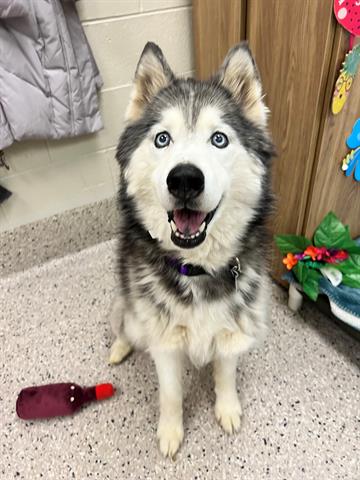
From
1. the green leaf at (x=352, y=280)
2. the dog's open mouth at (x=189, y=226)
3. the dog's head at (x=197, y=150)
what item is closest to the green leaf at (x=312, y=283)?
the green leaf at (x=352, y=280)

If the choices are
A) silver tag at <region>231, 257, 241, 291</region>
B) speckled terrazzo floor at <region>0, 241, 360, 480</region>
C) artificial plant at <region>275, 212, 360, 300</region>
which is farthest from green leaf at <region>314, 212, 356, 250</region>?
silver tag at <region>231, 257, 241, 291</region>

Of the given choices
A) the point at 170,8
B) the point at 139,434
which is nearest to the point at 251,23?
the point at 170,8

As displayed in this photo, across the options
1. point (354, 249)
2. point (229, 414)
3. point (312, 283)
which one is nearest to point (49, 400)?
point (229, 414)

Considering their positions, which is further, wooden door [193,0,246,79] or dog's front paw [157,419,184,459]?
wooden door [193,0,246,79]

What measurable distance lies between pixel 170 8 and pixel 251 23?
50cm

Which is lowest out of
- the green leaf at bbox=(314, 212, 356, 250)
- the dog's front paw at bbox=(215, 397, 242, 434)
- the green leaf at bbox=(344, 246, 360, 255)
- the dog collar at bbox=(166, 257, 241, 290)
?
the dog's front paw at bbox=(215, 397, 242, 434)

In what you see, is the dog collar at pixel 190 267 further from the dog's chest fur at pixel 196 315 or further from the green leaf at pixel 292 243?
the green leaf at pixel 292 243

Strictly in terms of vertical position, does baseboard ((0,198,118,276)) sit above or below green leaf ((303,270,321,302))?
below

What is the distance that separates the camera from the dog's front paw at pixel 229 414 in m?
1.30

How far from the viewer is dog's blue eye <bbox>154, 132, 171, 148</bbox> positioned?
3.21 ft

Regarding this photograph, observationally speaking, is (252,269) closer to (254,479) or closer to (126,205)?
(126,205)

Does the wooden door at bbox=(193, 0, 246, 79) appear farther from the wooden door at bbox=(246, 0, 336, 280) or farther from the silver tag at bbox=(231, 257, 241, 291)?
the silver tag at bbox=(231, 257, 241, 291)

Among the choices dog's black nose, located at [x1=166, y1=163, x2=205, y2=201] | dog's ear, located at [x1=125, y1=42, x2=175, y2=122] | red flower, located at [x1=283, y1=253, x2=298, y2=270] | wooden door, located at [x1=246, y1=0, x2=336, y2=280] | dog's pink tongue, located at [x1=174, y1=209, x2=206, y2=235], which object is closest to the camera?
dog's black nose, located at [x1=166, y1=163, x2=205, y2=201]

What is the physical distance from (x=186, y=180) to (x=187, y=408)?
947 mm
